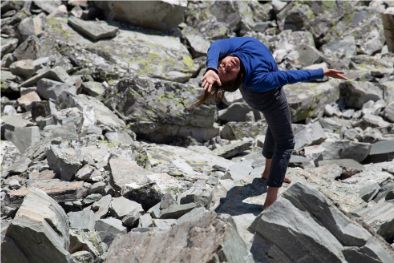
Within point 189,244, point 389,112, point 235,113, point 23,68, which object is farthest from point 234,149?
point 189,244

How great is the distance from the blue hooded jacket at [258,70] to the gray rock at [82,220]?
2444 millimetres

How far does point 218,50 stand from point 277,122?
1.08 metres

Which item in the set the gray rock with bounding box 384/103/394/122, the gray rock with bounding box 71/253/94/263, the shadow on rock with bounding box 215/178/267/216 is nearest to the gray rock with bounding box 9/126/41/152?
the shadow on rock with bounding box 215/178/267/216

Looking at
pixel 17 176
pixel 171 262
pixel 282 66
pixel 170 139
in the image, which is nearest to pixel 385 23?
pixel 282 66

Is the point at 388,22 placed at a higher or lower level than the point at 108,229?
higher

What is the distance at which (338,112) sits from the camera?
534 inches

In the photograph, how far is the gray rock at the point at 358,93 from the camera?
535 inches

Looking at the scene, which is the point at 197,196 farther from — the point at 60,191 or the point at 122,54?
the point at 122,54

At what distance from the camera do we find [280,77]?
6305 mm

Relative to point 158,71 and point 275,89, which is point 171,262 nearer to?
point 275,89

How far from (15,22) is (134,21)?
283 centimetres

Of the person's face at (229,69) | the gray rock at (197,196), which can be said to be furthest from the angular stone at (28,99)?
the person's face at (229,69)

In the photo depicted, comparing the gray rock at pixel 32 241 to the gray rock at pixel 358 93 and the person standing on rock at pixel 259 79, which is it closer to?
the person standing on rock at pixel 259 79

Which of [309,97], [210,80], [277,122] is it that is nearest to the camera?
[210,80]
